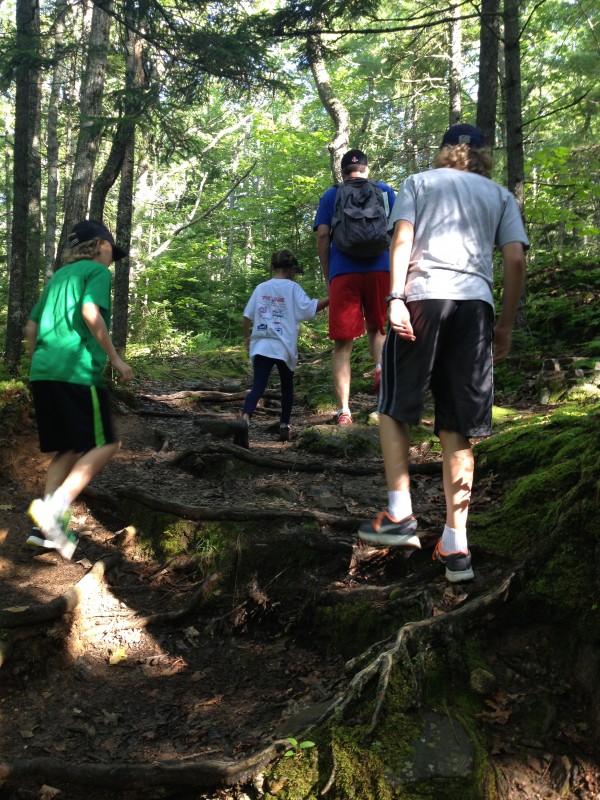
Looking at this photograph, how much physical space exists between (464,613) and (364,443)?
3.56m

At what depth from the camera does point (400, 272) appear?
10.00ft

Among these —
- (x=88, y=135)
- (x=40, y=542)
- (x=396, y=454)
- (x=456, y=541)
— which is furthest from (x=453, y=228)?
(x=88, y=135)

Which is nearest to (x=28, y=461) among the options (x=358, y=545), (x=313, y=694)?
(x=358, y=545)

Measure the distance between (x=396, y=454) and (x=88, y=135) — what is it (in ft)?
30.1

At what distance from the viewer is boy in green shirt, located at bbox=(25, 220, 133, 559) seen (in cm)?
414

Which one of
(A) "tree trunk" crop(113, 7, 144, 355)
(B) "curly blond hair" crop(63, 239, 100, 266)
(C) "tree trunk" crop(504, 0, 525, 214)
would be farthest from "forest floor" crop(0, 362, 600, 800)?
(A) "tree trunk" crop(113, 7, 144, 355)

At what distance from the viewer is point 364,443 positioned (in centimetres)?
607

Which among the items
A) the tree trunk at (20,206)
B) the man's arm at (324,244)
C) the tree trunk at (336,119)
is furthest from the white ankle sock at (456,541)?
the tree trunk at (336,119)

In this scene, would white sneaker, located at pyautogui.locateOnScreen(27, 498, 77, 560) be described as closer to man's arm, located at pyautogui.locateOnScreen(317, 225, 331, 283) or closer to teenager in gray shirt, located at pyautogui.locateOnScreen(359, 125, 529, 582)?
teenager in gray shirt, located at pyautogui.locateOnScreen(359, 125, 529, 582)

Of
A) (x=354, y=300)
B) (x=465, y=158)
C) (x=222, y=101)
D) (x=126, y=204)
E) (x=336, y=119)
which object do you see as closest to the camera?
(x=465, y=158)

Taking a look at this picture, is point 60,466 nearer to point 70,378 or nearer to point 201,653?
point 70,378

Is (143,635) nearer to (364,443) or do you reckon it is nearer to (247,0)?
(364,443)

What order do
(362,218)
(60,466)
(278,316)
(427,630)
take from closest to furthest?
(427,630)
(60,466)
(362,218)
(278,316)

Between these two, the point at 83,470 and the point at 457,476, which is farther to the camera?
the point at 83,470
